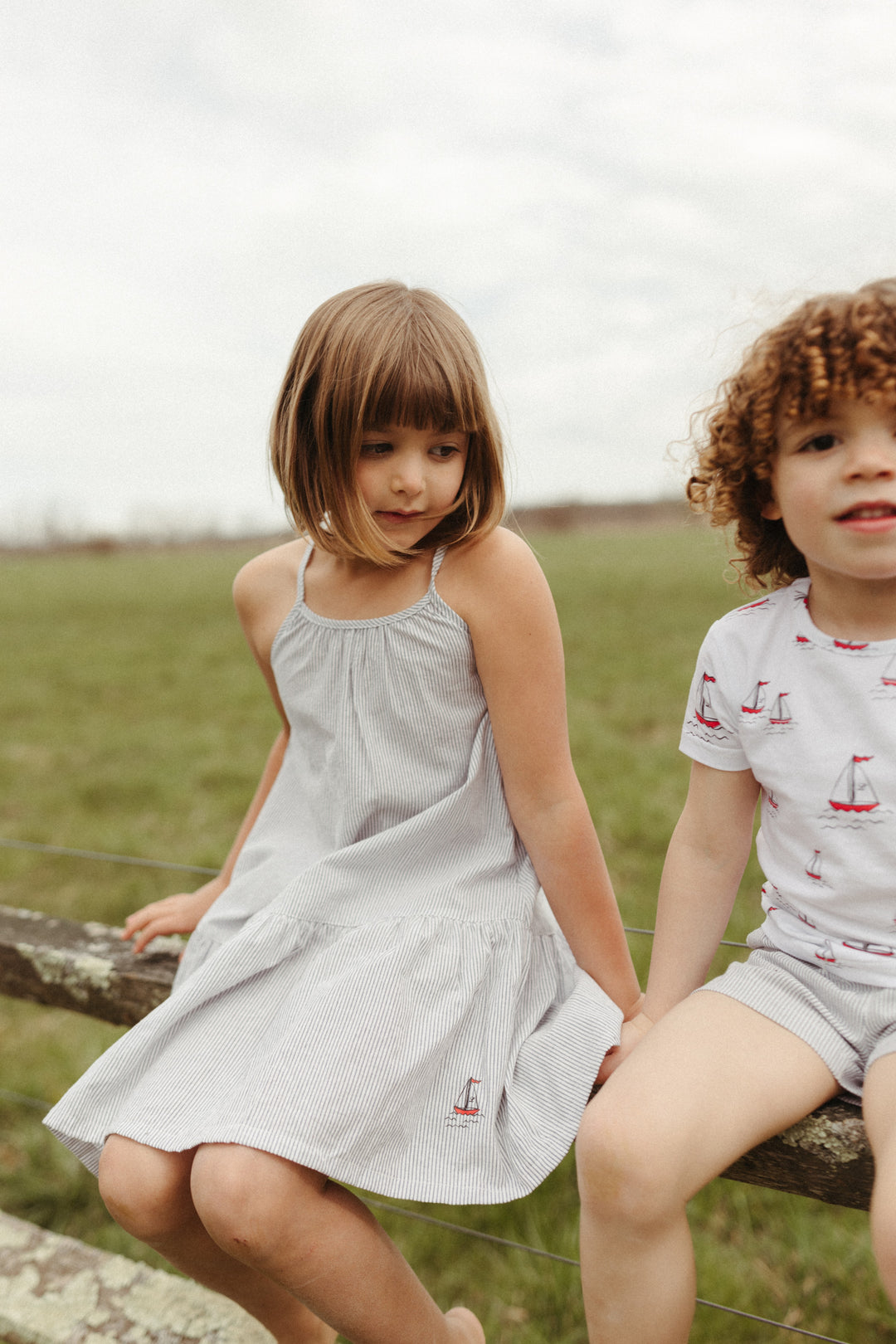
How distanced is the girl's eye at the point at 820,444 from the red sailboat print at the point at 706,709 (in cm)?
32

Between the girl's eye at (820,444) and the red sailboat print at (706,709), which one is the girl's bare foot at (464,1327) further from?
the girl's eye at (820,444)

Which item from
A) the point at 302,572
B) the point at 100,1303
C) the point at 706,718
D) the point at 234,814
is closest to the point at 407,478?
the point at 302,572

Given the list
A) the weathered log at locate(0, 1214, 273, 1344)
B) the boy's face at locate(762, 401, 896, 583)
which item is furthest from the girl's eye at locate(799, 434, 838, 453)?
the weathered log at locate(0, 1214, 273, 1344)

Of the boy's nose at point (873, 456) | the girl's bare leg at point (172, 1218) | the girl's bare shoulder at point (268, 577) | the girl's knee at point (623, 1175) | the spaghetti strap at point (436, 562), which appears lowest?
the girl's bare leg at point (172, 1218)

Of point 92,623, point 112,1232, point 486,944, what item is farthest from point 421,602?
point 92,623

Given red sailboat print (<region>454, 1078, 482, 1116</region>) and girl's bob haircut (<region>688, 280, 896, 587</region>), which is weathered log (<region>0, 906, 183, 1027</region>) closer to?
red sailboat print (<region>454, 1078, 482, 1116</region>)

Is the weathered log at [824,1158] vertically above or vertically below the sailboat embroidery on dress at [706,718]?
below

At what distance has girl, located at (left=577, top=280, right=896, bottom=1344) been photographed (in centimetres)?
109

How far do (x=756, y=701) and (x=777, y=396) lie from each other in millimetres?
372

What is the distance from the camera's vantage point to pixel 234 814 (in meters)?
4.80

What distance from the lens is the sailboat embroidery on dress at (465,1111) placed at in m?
1.27

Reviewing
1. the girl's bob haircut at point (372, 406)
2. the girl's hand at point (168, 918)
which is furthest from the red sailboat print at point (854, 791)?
the girl's hand at point (168, 918)

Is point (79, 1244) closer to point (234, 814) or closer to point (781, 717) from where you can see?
point (781, 717)

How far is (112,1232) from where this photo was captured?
7.20 ft
